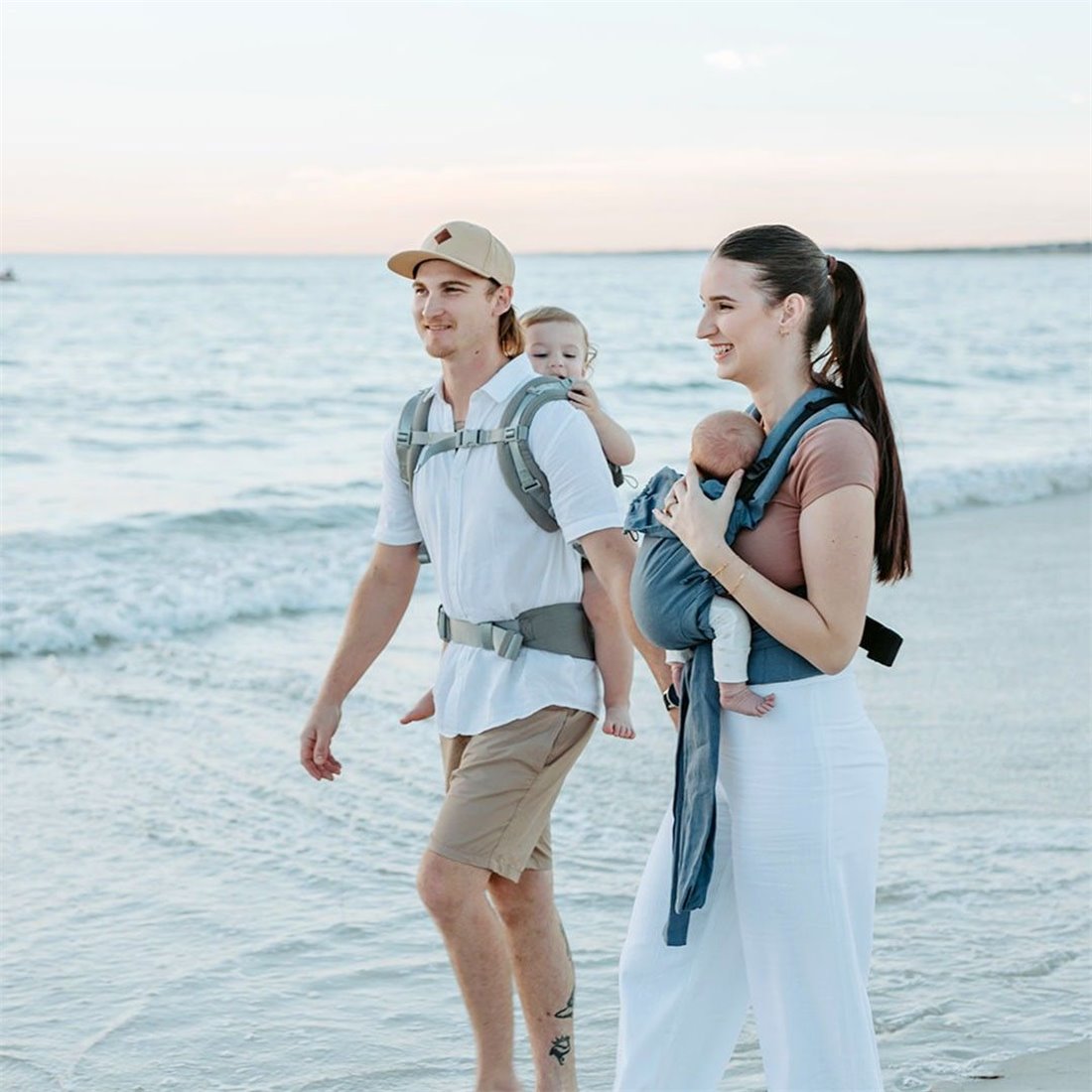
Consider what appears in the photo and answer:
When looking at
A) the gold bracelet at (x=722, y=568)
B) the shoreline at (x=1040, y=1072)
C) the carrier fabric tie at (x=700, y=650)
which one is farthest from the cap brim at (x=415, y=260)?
the shoreline at (x=1040, y=1072)

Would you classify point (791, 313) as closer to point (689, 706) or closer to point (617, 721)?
point (689, 706)

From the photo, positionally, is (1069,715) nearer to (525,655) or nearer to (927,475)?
(525,655)

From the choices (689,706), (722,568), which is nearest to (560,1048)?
(689,706)

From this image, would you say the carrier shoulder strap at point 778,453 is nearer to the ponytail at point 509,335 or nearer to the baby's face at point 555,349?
the ponytail at point 509,335

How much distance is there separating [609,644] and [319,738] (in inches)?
29.7

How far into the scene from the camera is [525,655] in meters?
3.71

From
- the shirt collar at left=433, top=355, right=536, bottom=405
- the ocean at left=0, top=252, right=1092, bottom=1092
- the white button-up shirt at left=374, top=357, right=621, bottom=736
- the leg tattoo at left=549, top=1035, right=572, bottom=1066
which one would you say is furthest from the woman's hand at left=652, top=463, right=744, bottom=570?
the leg tattoo at left=549, top=1035, right=572, bottom=1066

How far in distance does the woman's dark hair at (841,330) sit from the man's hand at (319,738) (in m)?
1.54

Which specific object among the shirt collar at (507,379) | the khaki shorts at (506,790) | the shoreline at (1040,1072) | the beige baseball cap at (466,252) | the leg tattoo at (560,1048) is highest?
the beige baseball cap at (466,252)

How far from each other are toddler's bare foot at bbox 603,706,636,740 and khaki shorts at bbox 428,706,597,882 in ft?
0.22

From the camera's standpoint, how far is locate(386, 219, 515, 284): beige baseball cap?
12.2ft

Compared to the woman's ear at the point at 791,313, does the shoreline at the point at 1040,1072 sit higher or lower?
lower

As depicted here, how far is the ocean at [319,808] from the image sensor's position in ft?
14.9

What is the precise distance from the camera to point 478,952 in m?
3.62
